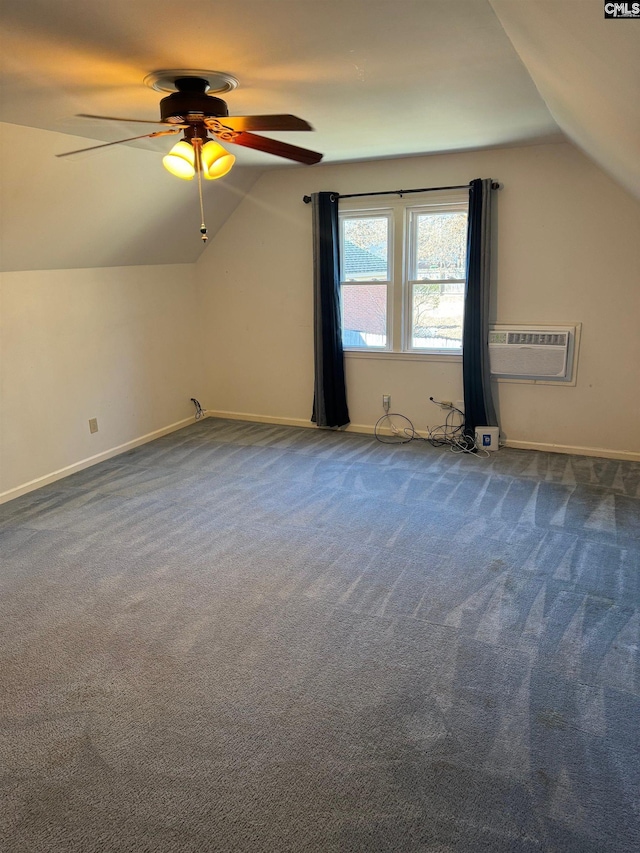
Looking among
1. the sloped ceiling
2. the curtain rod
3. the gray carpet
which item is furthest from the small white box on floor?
the sloped ceiling

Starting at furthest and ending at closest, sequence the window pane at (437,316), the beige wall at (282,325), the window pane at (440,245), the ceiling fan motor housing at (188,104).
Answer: the window pane at (437,316), the window pane at (440,245), the beige wall at (282,325), the ceiling fan motor housing at (188,104)

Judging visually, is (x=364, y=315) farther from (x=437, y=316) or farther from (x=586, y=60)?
(x=586, y=60)

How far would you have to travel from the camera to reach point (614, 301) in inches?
175

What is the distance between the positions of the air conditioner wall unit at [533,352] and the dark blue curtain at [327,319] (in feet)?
4.53

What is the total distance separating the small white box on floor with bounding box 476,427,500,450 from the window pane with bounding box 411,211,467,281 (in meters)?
1.31

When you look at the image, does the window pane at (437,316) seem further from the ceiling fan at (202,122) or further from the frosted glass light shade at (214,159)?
the frosted glass light shade at (214,159)

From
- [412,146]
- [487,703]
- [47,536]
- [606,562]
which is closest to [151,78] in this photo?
[412,146]

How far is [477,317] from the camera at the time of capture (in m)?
4.77

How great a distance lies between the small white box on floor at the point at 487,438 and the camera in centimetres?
491

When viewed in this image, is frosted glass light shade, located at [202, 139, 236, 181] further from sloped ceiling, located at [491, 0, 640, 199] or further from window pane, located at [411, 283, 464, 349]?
window pane, located at [411, 283, 464, 349]

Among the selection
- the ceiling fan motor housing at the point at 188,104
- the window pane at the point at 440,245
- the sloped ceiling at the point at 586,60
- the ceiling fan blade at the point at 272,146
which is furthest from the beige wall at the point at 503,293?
the ceiling fan motor housing at the point at 188,104

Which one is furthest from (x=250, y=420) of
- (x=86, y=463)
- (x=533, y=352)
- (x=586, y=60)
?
(x=586, y=60)

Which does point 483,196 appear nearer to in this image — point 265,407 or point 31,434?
point 265,407

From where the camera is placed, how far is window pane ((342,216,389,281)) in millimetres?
5148
